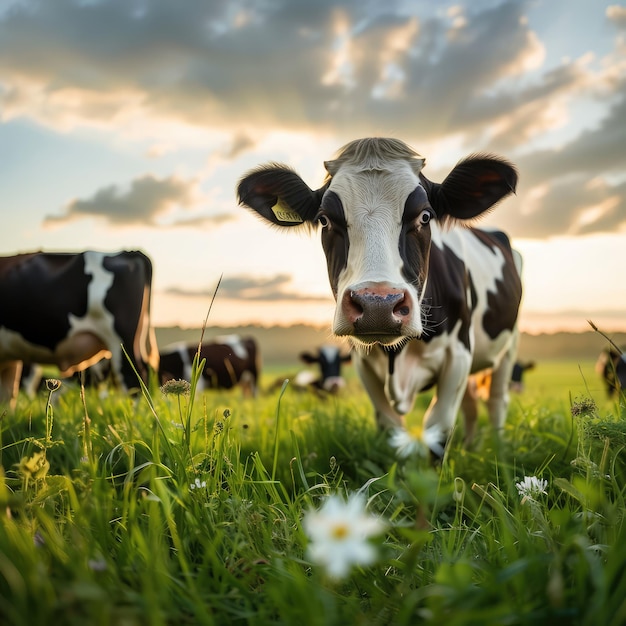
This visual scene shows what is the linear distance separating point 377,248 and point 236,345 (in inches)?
578

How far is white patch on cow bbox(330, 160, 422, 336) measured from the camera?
3.10 m

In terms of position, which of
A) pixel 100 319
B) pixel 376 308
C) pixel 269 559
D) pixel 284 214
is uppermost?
pixel 284 214

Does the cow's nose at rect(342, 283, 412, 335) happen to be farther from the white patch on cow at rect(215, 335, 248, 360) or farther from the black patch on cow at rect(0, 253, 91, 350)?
the white patch on cow at rect(215, 335, 248, 360)

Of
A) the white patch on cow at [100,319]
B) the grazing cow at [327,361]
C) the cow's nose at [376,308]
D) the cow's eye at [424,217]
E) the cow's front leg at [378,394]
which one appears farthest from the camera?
the grazing cow at [327,361]

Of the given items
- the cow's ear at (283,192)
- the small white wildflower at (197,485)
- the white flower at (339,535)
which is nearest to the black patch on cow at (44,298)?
the cow's ear at (283,192)

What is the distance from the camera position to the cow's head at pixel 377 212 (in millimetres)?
3029

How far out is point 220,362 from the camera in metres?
16.3

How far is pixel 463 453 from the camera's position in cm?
385

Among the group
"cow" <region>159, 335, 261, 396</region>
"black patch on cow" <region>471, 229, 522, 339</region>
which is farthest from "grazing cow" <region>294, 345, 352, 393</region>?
"black patch on cow" <region>471, 229, 522, 339</region>

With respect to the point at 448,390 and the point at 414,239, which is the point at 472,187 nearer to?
the point at 414,239

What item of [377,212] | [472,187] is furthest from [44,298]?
[472,187]

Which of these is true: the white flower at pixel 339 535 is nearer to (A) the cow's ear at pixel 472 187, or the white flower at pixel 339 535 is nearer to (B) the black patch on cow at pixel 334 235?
(B) the black patch on cow at pixel 334 235

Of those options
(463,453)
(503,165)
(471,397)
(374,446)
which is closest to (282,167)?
(503,165)

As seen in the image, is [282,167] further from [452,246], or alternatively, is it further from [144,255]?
[144,255]
